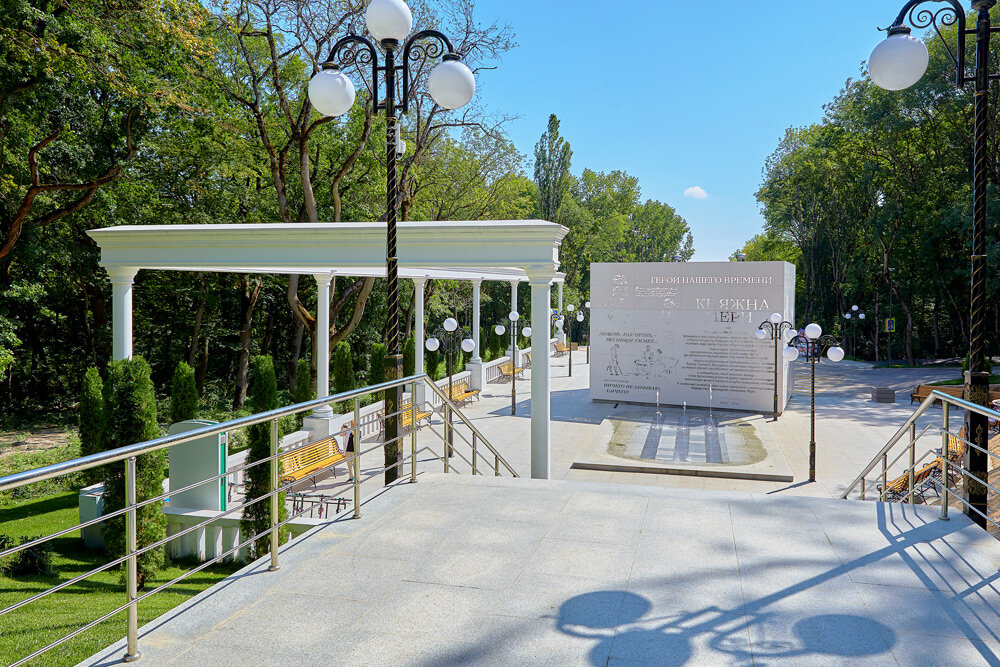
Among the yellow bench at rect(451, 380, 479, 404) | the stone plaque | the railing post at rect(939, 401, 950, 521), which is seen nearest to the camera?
the railing post at rect(939, 401, 950, 521)

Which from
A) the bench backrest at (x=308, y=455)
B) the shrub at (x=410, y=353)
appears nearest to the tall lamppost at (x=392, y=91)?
the bench backrest at (x=308, y=455)

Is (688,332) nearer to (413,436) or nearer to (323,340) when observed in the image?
(323,340)

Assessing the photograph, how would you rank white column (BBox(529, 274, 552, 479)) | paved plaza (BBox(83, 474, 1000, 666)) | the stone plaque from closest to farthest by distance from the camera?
paved plaza (BBox(83, 474, 1000, 666)) < white column (BBox(529, 274, 552, 479)) < the stone plaque

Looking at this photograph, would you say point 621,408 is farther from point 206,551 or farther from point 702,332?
point 206,551

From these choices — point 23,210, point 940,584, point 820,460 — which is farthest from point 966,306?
point 23,210

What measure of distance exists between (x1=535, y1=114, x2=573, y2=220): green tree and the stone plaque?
18.8 metres

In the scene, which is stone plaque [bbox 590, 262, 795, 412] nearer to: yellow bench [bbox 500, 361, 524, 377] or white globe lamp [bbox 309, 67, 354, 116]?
yellow bench [bbox 500, 361, 524, 377]

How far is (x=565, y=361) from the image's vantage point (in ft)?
111

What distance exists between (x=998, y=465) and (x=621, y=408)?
41.3 ft

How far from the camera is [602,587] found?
3.87m

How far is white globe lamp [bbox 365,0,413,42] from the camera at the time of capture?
579 cm

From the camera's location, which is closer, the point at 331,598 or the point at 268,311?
the point at 331,598

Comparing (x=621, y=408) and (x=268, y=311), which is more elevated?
(x=268, y=311)

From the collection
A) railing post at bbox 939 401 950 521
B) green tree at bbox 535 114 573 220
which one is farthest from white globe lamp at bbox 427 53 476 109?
green tree at bbox 535 114 573 220
